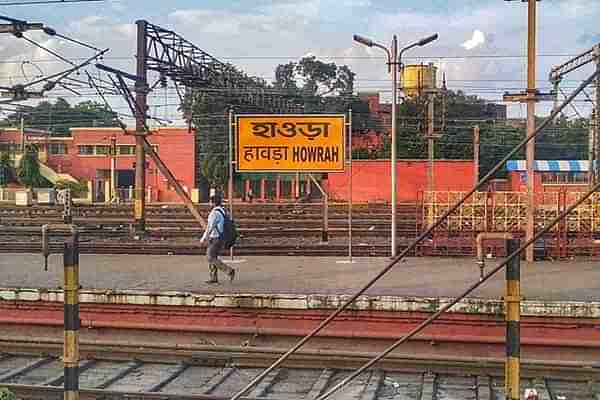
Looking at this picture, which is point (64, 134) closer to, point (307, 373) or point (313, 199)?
point (313, 199)

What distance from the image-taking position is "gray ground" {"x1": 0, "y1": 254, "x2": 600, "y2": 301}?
11.0 meters

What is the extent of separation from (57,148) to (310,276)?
2118 inches

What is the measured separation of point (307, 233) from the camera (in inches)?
884

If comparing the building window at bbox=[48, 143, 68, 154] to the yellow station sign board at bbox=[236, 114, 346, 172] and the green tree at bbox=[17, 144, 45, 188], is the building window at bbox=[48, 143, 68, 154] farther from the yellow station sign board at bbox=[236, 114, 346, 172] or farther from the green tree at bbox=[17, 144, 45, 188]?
the yellow station sign board at bbox=[236, 114, 346, 172]

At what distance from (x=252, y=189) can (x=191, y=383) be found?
38305 millimetres

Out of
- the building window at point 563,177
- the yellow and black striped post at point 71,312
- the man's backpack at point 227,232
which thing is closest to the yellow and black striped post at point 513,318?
the yellow and black striped post at point 71,312

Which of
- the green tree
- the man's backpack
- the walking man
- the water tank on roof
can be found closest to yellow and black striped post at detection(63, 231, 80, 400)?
the walking man

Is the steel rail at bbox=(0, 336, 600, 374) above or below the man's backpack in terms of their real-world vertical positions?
below

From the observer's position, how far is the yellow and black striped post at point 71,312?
511 centimetres

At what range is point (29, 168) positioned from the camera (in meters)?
53.6

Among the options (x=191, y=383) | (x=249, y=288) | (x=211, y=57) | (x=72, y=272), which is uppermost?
(x=211, y=57)

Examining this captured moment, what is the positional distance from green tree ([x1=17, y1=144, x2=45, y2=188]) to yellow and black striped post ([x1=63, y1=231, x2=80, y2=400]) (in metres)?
50.8

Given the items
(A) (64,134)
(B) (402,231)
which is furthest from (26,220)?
(A) (64,134)

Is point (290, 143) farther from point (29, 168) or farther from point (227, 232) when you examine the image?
point (29, 168)
